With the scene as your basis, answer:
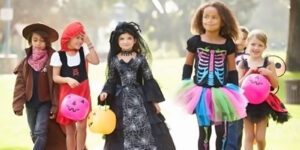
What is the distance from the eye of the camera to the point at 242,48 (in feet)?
24.0

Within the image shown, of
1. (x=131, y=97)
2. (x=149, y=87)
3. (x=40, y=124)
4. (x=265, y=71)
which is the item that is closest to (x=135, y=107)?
(x=131, y=97)

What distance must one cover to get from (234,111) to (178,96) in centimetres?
54

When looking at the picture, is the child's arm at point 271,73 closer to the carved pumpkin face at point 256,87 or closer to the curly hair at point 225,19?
the carved pumpkin face at point 256,87

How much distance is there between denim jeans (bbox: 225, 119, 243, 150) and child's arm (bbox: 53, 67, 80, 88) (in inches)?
64.8

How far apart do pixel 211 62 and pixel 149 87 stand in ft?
2.05

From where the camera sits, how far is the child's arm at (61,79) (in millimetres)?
6320

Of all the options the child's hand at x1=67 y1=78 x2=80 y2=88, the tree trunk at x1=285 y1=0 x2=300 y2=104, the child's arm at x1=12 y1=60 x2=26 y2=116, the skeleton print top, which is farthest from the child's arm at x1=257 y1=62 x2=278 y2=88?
the tree trunk at x1=285 y1=0 x2=300 y2=104

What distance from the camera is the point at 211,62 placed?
6.10 m

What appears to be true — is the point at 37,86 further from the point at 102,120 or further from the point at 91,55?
the point at 102,120

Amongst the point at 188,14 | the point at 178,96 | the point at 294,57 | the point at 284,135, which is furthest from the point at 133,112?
the point at 188,14

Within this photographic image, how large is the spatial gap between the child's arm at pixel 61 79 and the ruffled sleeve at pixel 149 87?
0.70 metres

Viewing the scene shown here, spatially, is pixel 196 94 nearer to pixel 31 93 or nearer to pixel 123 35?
pixel 123 35

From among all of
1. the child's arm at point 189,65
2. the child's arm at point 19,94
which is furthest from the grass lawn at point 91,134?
the child's arm at point 19,94

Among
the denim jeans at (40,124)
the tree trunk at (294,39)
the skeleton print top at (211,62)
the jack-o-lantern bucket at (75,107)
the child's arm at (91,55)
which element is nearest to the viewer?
the skeleton print top at (211,62)
